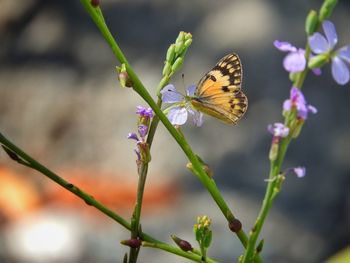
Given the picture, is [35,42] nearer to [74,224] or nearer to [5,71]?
[5,71]

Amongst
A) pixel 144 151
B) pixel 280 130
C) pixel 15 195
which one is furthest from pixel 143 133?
pixel 15 195

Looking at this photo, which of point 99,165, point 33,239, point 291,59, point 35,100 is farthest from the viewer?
point 35,100

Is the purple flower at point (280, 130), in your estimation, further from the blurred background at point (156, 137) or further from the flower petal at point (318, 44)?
the blurred background at point (156, 137)

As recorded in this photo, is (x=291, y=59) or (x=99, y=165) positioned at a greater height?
(x=99, y=165)

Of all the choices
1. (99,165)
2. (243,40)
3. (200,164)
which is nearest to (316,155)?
(243,40)

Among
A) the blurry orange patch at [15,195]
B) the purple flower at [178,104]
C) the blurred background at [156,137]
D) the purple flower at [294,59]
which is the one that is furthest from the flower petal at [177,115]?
the blurry orange patch at [15,195]

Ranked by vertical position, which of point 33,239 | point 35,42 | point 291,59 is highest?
point 35,42

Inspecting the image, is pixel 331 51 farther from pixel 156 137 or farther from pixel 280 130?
pixel 156 137
